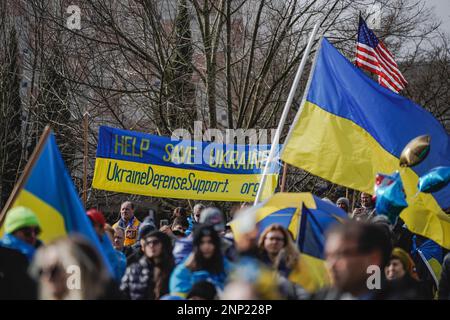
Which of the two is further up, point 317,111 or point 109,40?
point 109,40

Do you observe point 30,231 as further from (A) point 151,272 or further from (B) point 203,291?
(B) point 203,291

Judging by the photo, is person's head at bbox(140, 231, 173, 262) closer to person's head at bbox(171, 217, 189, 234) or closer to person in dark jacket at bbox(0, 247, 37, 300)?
person in dark jacket at bbox(0, 247, 37, 300)

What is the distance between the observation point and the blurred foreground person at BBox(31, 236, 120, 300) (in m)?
4.72

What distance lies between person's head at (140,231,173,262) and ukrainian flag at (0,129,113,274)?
657 millimetres

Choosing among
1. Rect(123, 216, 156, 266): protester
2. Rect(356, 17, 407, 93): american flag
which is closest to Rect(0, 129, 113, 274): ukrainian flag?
Rect(123, 216, 156, 266): protester

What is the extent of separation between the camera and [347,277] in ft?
14.1

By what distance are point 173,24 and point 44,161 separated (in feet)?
39.1

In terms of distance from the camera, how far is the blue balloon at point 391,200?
7512mm

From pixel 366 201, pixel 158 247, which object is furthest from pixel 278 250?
pixel 366 201

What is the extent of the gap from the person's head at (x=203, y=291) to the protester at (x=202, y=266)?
0.08 meters

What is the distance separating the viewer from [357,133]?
9.37 meters
